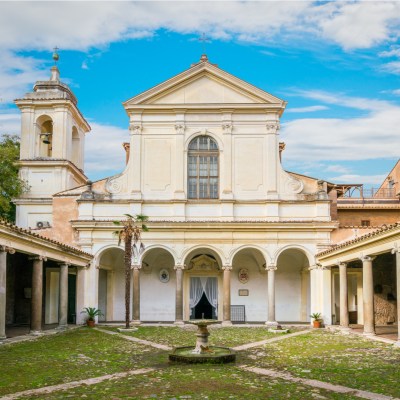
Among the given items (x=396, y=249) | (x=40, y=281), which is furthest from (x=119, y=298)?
(x=396, y=249)

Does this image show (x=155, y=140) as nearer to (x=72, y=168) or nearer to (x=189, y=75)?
(x=189, y=75)

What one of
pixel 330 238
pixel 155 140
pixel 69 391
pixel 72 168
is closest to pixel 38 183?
pixel 72 168

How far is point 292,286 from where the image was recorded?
32.1m

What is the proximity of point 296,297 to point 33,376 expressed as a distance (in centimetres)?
2088

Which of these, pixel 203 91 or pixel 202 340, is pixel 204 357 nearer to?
pixel 202 340

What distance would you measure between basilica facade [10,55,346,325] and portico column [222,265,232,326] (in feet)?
0.18

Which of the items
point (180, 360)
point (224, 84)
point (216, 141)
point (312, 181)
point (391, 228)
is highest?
point (224, 84)

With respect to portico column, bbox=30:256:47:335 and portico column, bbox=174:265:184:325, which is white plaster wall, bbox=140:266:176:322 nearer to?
portico column, bbox=174:265:184:325

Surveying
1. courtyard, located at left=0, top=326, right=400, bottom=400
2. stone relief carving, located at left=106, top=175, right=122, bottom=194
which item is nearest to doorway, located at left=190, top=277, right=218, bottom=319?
stone relief carving, located at left=106, top=175, right=122, bottom=194

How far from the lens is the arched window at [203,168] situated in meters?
31.0

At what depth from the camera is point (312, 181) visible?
102 ft

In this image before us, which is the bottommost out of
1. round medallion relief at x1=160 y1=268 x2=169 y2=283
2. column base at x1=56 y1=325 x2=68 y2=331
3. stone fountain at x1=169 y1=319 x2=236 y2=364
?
column base at x1=56 y1=325 x2=68 y2=331

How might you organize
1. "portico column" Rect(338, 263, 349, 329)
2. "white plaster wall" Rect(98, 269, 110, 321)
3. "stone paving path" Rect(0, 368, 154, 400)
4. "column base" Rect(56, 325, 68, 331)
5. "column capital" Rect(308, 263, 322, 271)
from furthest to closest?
"white plaster wall" Rect(98, 269, 110, 321) → "column capital" Rect(308, 263, 322, 271) → "portico column" Rect(338, 263, 349, 329) → "column base" Rect(56, 325, 68, 331) → "stone paving path" Rect(0, 368, 154, 400)

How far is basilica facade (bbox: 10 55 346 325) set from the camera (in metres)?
29.8
